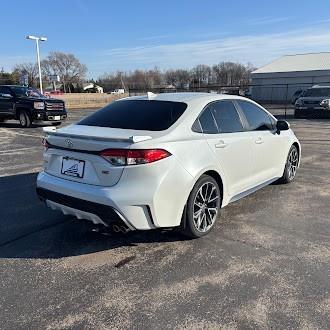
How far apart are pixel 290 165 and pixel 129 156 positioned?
3.89 m

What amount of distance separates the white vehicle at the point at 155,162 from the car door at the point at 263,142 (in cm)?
3

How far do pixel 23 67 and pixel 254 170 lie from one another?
89.8 meters

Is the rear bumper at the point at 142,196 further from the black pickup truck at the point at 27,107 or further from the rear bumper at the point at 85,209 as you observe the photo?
the black pickup truck at the point at 27,107

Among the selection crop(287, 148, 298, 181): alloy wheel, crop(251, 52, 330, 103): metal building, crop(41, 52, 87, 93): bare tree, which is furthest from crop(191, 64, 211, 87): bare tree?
crop(287, 148, 298, 181): alloy wheel

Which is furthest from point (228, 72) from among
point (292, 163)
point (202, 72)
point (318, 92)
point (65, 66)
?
point (292, 163)

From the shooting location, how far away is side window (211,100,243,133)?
4.92 m

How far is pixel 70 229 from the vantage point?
4.82 meters

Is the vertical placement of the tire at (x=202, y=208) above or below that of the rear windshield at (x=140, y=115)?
below

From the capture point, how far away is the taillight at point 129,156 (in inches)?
150

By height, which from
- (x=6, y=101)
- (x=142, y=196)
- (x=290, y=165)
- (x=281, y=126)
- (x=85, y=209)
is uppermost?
(x=281, y=126)

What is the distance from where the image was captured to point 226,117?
16.7 ft

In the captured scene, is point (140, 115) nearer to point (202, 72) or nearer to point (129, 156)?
point (129, 156)

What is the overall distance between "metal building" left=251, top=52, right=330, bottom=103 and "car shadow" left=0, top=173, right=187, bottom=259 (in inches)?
1706

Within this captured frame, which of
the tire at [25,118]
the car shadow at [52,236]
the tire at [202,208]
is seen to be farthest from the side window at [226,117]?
the tire at [25,118]
